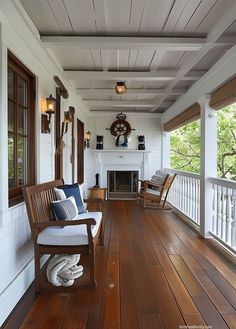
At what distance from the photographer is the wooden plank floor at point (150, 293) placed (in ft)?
6.78

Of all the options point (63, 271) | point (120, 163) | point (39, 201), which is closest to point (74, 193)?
point (39, 201)

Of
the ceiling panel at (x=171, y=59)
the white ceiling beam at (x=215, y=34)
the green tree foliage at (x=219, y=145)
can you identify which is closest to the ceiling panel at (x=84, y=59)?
the ceiling panel at (x=171, y=59)

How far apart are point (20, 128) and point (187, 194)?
12.3 feet

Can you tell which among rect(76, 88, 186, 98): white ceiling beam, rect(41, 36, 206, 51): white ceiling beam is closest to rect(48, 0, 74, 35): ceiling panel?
rect(41, 36, 206, 51): white ceiling beam

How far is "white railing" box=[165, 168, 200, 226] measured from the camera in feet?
16.5

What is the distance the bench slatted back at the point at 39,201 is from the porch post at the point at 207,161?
232cm

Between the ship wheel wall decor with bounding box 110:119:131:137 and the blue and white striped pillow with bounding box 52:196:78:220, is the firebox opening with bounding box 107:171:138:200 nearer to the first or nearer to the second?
the ship wheel wall decor with bounding box 110:119:131:137

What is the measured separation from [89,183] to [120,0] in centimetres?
604

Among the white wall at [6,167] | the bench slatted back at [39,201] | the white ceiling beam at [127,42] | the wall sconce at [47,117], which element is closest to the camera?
the white wall at [6,167]

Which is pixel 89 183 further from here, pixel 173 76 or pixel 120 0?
pixel 120 0

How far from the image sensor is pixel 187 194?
5617mm

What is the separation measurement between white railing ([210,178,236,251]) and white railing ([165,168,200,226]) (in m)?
0.77

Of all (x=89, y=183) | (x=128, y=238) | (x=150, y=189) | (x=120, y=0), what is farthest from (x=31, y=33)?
(x=89, y=183)

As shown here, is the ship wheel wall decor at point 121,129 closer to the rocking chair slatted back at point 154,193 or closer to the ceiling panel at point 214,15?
the rocking chair slatted back at point 154,193
